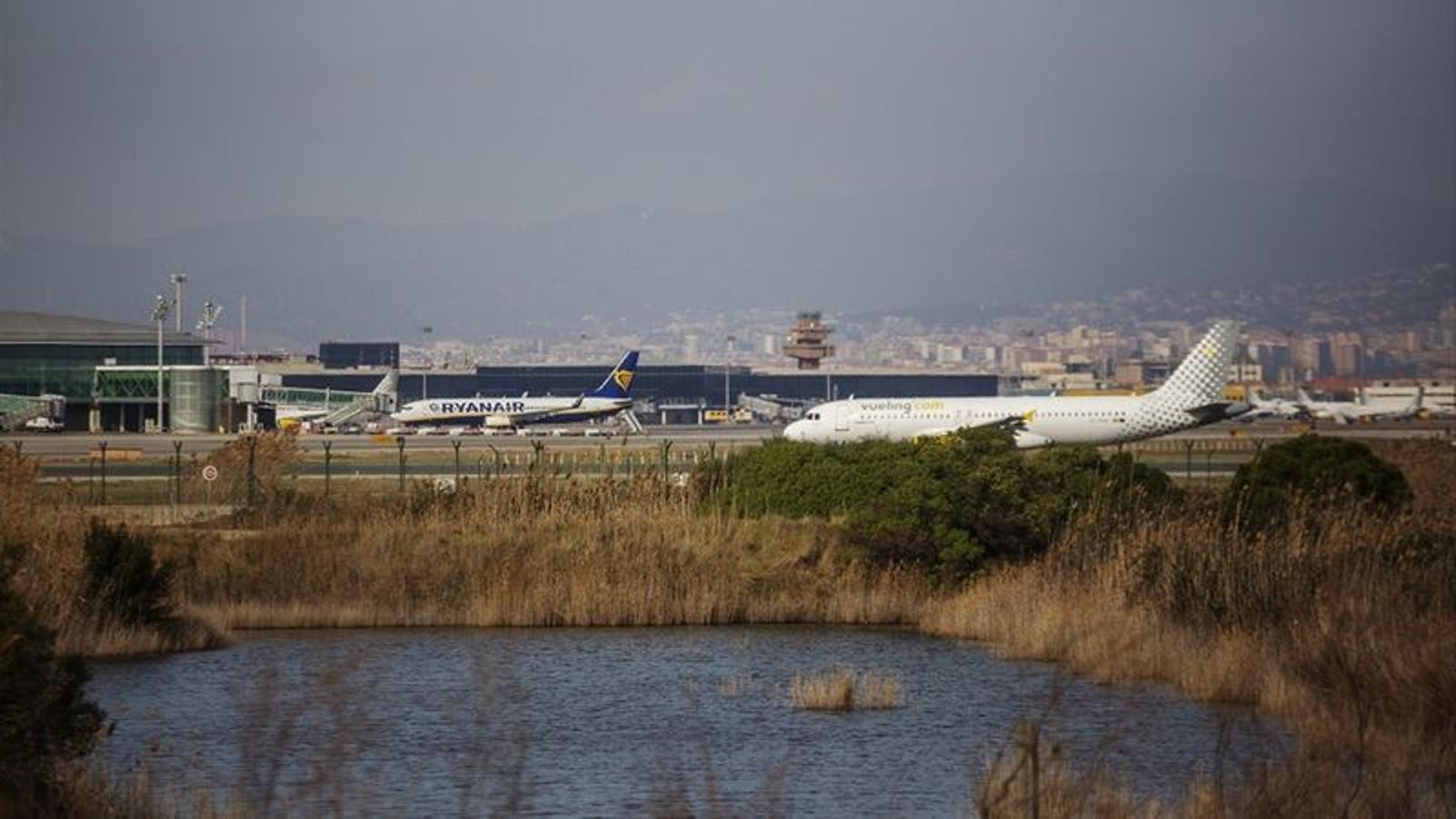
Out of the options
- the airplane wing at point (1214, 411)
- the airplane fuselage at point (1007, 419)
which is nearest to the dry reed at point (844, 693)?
the airplane fuselage at point (1007, 419)

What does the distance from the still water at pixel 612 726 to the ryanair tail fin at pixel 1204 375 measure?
191 ft

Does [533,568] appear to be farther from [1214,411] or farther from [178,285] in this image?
[178,285]

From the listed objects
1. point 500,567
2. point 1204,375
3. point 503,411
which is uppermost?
point 1204,375

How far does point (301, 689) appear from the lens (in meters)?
26.5

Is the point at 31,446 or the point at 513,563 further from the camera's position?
the point at 31,446

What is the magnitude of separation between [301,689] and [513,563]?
11.1m

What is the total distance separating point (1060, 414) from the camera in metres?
87.1

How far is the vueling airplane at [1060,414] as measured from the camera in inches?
3374

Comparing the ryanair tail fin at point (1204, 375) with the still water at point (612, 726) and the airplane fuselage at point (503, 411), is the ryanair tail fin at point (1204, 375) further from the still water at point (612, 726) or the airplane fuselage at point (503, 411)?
the airplane fuselage at point (503, 411)

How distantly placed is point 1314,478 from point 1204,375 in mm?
50971

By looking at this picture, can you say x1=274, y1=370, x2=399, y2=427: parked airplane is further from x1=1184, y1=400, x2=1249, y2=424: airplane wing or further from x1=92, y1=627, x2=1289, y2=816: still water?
x1=92, y1=627, x2=1289, y2=816: still water

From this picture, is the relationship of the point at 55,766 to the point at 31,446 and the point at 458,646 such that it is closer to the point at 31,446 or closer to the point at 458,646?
the point at 458,646

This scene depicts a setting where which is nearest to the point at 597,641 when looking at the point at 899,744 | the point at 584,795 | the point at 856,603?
the point at 856,603

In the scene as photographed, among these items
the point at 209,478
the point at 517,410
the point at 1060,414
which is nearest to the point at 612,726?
the point at 209,478
